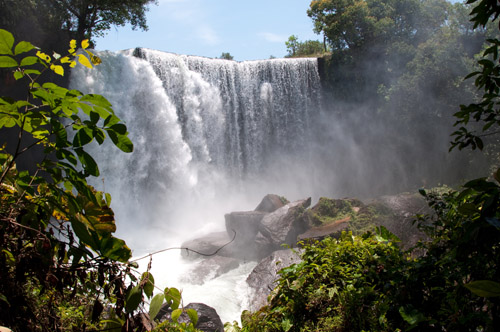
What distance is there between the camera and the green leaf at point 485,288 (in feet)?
2.62

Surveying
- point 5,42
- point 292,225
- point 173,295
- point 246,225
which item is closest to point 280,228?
point 292,225

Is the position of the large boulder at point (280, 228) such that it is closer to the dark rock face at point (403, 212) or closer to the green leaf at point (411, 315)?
the dark rock face at point (403, 212)

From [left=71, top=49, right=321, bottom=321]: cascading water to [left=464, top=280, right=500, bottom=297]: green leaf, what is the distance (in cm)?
1079

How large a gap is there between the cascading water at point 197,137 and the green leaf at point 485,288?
425 inches

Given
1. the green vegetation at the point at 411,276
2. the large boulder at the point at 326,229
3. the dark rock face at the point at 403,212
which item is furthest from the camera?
the large boulder at the point at 326,229

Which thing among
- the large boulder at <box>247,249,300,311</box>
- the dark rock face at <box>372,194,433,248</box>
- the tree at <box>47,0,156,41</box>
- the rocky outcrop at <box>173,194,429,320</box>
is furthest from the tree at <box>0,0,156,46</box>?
the dark rock face at <box>372,194,433,248</box>

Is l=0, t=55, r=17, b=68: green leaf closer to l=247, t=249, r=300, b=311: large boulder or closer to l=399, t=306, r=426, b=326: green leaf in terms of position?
l=399, t=306, r=426, b=326: green leaf

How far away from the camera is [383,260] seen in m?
2.00

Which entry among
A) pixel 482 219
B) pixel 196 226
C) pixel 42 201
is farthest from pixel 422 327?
pixel 196 226

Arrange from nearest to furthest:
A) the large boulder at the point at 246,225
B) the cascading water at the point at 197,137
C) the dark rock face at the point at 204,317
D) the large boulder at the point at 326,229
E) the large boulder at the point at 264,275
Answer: the dark rock face at the point at 204,317
the large boulder at the point at 264,275
the large boulder at the point at 326,229
the large boulder at the point at 246,225
the cascading water at the point at 197,137

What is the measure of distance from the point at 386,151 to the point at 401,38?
5860 mm

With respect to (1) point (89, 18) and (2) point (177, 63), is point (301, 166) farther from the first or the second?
(1) point (89, 18)

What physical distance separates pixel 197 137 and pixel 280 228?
738 centimetres

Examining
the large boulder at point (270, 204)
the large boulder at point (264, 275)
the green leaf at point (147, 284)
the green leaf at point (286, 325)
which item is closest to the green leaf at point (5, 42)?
the green leaf at point (147, 284)
